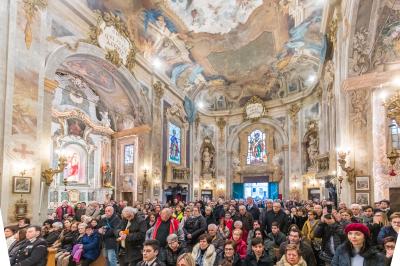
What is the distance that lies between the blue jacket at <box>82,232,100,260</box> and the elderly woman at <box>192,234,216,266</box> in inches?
97.1

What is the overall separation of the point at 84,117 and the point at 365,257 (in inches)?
722

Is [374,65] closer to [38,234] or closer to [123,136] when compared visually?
[38,234]

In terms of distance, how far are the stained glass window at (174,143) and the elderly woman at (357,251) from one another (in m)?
18.9

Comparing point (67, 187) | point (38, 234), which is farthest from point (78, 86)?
point (38, 234)

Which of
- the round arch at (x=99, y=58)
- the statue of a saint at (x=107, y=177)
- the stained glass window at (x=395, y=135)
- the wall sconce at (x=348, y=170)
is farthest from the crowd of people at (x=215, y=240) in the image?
the statue of a saint at (x=107, y=177)

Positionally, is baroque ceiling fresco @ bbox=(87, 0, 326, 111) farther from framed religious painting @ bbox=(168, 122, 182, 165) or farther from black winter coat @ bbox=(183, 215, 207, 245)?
black winter coat @ bbox=(183, 215, 207, 245)

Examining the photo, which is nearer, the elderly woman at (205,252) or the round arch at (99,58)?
the elderly woman at (205,252)

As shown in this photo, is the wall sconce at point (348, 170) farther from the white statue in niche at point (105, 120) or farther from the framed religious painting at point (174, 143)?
the white statue in niche at point (105, 120)

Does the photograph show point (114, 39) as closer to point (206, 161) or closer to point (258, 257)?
point (258, 257)

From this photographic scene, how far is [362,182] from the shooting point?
1248cm

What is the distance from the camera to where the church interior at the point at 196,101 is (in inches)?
470

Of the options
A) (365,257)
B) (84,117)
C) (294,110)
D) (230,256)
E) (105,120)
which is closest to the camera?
(365,257)

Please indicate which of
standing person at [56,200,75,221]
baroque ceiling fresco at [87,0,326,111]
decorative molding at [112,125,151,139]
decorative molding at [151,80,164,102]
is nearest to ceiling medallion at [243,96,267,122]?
baroque ceiling fresco at [87,0,326,111]

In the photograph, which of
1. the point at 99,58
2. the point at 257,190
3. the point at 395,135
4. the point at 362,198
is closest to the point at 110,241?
the point at 362,198
